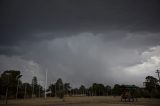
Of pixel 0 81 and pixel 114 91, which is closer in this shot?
pixel 0 81

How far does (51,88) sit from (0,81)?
72.7 meters

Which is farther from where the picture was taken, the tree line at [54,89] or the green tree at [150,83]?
the green tree at [150,83]

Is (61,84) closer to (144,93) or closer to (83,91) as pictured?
(83,91)

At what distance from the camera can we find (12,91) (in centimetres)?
8181

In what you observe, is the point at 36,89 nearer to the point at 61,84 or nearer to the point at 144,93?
the point at 61,84

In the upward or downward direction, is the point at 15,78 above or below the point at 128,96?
above

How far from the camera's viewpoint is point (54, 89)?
129 meters

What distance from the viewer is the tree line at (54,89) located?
6197 cm

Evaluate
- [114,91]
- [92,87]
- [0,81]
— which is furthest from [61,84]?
[0,81]

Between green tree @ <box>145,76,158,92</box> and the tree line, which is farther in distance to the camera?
green tree @ <box>145,76,158,92</box>

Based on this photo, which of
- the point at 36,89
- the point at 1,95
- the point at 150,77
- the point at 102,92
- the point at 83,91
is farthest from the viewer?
the point at 83,91

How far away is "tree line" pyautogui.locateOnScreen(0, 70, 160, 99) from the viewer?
62.0 meters

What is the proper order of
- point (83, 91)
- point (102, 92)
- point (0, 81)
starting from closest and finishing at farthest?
point (0, 81) → point (102, 92) → point (83, 91)

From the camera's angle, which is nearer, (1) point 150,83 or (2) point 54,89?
(1) point 150,83
